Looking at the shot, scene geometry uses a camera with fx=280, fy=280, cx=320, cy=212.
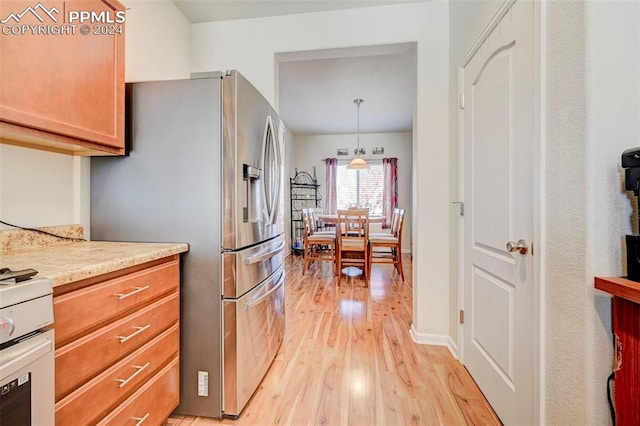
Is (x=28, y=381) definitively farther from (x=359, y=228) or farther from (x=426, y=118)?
(x=359, y=228)

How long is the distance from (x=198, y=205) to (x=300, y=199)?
495 centimetres

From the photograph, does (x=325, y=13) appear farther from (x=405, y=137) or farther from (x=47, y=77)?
(x=405, y=137)

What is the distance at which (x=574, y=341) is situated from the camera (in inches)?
35.4

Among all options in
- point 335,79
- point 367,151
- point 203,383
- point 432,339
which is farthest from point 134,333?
point 367,151

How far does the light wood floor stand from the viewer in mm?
1418

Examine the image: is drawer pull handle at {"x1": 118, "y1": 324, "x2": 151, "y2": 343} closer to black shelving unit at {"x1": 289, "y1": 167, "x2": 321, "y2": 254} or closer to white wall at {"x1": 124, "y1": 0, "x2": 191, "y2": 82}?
white wall at {"x1": 124, "y1": 0, "x2": 191, "y2": 82}

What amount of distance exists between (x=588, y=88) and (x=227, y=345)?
5.57 feet

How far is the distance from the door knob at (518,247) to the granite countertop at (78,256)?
1.49 meters

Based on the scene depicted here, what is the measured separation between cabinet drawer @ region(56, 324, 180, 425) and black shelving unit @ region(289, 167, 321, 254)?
A: 4760 mm

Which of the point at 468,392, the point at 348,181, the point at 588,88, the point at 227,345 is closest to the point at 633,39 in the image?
the point at 588,88

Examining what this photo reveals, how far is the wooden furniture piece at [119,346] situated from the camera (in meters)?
0.84

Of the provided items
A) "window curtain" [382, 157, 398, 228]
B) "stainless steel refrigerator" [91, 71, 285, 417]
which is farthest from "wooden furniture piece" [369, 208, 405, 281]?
"stainless steel refrigerator" [91, 71, 285, 417]

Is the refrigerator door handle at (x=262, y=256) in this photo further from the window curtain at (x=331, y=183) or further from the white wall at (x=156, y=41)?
the window curtain at (x=331, y=183)

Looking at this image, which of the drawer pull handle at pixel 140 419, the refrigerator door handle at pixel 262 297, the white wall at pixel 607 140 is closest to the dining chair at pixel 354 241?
the refrigerator door handle at pixel 262 297
